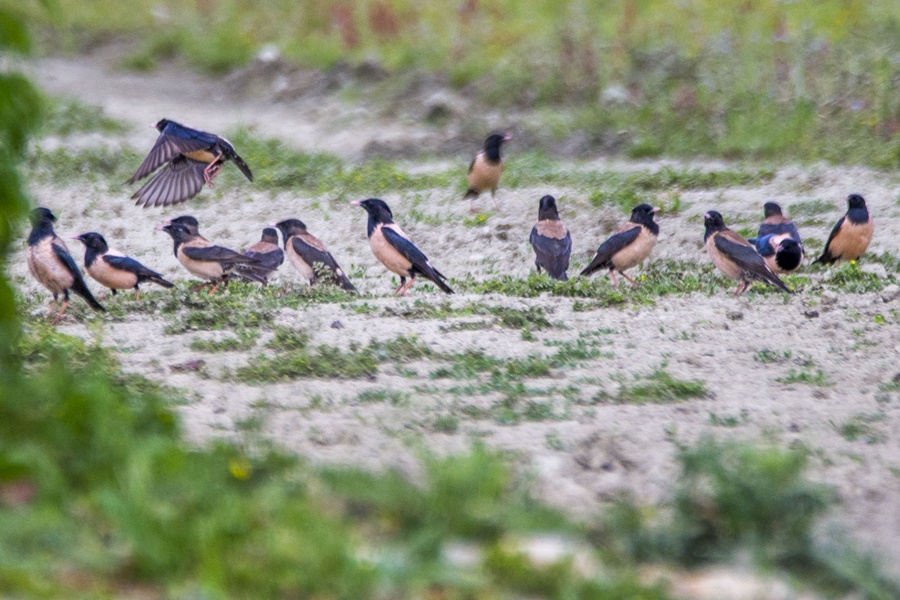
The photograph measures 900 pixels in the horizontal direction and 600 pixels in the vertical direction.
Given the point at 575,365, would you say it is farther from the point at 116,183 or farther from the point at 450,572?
the point at 116,183

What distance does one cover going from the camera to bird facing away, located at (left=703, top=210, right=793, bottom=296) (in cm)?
895

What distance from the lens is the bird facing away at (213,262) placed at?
952 centimetres

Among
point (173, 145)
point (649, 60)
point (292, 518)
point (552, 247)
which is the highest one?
point (649, 60)

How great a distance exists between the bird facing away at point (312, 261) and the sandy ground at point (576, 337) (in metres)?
0.39

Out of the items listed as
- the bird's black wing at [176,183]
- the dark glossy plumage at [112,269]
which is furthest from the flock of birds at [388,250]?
the bird's black wing at [176,183]

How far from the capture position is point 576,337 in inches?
297

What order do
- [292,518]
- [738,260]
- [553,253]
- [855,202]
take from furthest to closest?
[855,202] → [553,253] → [738,260] → [292,518]

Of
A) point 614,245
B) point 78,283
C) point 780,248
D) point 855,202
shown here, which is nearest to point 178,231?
point 78,283

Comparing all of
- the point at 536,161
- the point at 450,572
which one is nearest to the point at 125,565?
the point at 450,572

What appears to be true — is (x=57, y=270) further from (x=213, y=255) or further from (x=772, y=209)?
(x=772, y=209)

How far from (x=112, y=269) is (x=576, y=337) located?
147 inches

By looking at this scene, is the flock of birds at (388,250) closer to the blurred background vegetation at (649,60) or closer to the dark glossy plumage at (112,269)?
the dark glossy plumage at (112,269)

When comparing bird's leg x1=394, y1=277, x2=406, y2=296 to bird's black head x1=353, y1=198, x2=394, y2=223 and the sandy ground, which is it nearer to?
the sandy ground

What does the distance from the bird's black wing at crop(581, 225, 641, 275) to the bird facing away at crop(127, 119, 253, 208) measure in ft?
11.0
